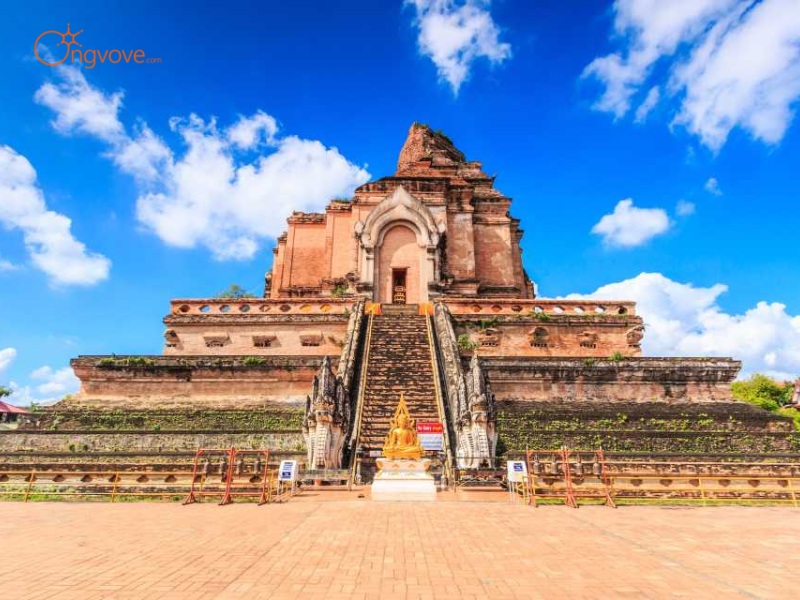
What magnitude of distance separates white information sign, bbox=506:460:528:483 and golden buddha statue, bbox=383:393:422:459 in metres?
2.42

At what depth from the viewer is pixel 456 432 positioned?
1395 cm

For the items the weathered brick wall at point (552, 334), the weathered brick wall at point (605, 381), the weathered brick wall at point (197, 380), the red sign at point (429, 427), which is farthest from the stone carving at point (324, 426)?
the weathered brick wall at point (552, 334)

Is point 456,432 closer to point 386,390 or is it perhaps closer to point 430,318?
point 386,390

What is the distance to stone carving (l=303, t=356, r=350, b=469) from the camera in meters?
12.8

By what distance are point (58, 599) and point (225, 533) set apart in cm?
295

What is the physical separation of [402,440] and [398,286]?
15671 mm

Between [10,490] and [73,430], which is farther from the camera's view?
[73,430]

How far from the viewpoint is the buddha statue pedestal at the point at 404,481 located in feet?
36.4

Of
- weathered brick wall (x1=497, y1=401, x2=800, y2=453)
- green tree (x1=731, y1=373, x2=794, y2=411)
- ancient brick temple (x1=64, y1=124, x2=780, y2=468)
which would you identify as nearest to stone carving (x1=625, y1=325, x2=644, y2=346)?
ancient brick temple (x1=64, y1=124, x2=780, y2=468)

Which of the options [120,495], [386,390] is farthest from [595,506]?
[120,495]

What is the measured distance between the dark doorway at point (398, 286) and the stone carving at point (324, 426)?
45.2 ft

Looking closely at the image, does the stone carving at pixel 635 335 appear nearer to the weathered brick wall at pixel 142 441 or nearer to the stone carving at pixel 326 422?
the stone carving at pixel 326 422

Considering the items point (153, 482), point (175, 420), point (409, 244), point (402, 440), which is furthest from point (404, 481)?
point (409, 244)

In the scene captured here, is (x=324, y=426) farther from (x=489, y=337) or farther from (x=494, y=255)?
(x=494, y=255)
